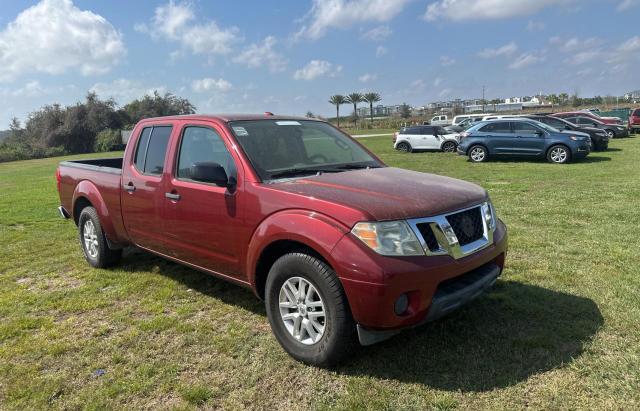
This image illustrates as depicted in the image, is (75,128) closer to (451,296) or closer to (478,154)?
(478,154)

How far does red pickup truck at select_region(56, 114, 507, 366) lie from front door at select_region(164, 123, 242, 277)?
0.04ft

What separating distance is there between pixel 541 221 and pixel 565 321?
3.87 metres

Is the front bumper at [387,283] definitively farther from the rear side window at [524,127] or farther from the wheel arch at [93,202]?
the rear side window at [524,127]

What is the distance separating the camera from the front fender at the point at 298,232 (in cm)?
312

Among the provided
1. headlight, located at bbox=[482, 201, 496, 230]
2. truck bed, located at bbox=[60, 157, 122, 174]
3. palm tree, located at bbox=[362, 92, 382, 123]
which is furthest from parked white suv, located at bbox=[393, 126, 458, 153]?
palm tree, located at bbox=[362, 92, 382, 123]

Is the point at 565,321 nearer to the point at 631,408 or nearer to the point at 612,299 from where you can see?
the point at 612,299

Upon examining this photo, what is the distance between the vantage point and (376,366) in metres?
3.38

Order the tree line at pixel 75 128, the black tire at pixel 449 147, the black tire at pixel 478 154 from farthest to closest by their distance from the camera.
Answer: the tree line at pixel 75 128
the black tire at pixel 449 147
the black tire at pixel 478 154

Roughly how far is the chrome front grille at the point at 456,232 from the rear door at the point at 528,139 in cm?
1503

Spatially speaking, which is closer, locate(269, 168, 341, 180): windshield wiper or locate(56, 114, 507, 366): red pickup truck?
locate(56, 114, 507, 366): red pickup truck

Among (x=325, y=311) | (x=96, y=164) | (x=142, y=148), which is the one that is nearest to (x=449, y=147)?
(x=96, y=164)

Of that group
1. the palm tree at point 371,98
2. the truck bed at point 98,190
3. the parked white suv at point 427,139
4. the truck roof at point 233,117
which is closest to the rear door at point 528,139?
the parked white suv at point 427,139

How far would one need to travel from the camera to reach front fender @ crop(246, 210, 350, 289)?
3.12 meters

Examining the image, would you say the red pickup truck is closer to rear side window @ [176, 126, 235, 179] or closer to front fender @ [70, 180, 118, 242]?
rear side window @ [176, 126, 235, 179]
